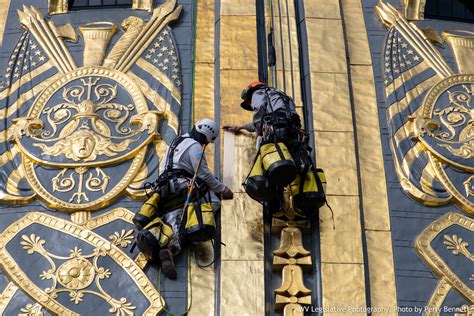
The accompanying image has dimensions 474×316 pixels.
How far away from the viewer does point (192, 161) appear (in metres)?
16.0

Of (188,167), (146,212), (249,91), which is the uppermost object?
(249,91)

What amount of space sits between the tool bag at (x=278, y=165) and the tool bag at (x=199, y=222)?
70 cm

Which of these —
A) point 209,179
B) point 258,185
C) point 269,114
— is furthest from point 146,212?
point 269,114

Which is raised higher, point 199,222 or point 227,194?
point 227,194

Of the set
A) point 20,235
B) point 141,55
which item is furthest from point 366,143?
point 20,235

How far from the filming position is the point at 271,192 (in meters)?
15.5

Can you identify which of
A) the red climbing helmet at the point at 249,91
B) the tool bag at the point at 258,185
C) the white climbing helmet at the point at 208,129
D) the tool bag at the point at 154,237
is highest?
the red climbing helmet at the point at 249,91

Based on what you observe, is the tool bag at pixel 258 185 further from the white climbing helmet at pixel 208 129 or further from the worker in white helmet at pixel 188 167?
the white climbing helmet at pixel 208 129

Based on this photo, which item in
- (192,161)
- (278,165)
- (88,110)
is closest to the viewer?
(278,165)

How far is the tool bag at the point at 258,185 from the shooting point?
15.3 metres

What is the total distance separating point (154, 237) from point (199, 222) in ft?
1.55

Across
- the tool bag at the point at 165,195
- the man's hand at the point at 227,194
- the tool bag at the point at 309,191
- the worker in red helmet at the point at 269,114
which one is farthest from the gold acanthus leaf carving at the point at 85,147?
the tool bag at the point at 309,191

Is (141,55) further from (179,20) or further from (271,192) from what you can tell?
(271,192)

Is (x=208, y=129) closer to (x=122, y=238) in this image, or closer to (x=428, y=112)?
(x=122, y=238)
